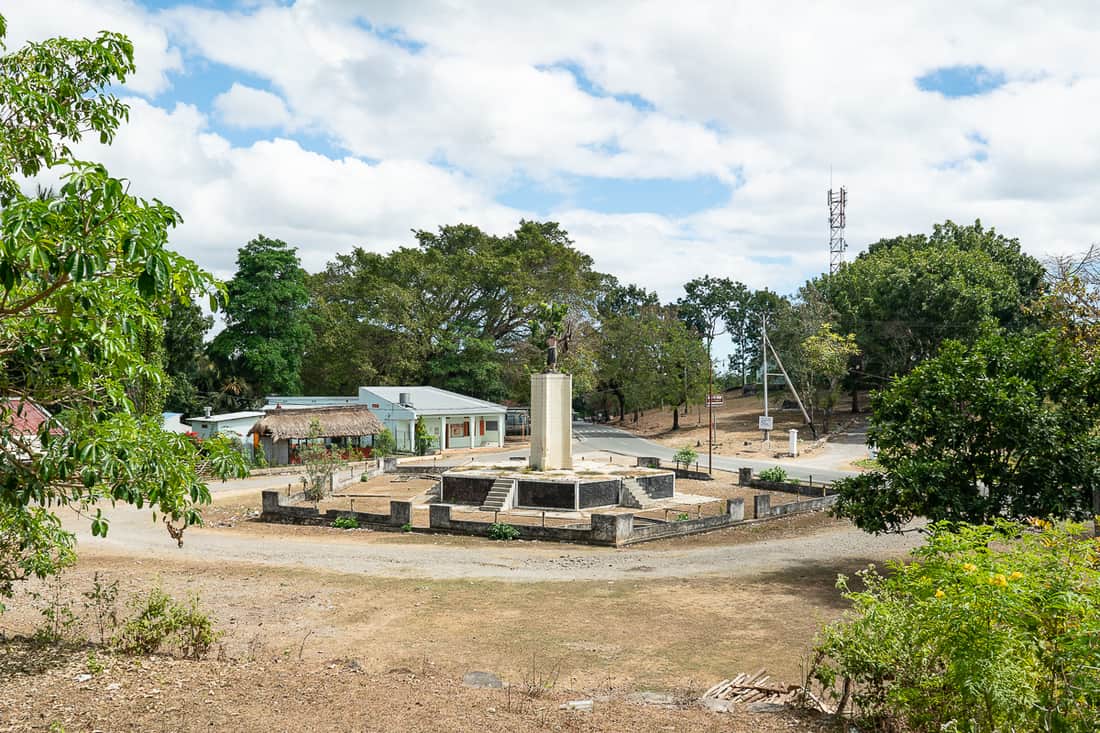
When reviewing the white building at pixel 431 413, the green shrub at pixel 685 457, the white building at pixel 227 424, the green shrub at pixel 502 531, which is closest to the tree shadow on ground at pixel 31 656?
the green shrub at pixel 502 531

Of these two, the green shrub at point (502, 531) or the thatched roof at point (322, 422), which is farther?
the thatched roof at point (322, 422)

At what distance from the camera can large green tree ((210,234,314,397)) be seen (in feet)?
164

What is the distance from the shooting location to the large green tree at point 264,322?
1964 inches

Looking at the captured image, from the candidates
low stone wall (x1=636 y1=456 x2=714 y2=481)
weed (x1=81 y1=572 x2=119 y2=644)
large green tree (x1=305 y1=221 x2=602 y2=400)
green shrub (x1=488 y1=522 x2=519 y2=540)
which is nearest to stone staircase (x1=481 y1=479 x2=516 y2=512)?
green shrub (x1=488 y1=522 x2=519 y2=540)

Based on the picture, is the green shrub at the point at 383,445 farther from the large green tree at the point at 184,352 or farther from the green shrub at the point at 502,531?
the green shrub at the point at 502,531

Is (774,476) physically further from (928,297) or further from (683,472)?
(928,297)

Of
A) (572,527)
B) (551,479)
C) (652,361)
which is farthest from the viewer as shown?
(652,361)

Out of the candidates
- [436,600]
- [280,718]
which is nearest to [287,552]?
[436,600]

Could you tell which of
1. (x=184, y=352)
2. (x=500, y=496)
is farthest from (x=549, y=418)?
(x=184, y=352)

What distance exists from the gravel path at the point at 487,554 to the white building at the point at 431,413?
23.2 m

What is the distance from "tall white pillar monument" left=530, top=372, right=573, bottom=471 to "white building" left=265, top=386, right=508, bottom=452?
1937 centimetres

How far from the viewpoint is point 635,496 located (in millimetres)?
26125

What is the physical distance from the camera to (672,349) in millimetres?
59531

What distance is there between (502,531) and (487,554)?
6.27 feet
